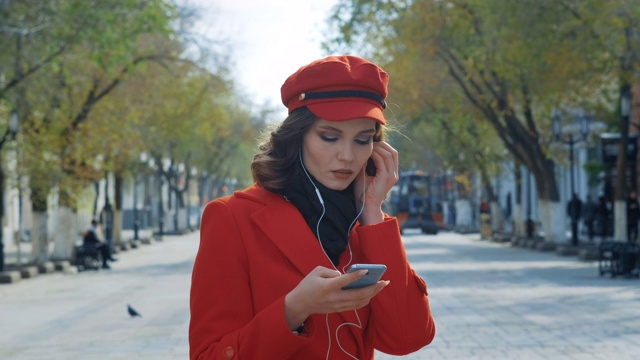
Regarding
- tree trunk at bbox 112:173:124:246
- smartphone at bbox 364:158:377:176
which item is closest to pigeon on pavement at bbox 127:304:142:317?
smartphone at bbox 364:158:377:176

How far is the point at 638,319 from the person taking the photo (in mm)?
17281

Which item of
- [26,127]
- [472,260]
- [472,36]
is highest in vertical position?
[472,36]

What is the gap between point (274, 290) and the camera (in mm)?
3643

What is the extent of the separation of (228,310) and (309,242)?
0.27 metres

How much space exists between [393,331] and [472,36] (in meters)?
34.6

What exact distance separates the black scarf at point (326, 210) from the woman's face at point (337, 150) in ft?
0.11

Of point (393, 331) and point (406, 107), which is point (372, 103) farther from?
point (406, 107)

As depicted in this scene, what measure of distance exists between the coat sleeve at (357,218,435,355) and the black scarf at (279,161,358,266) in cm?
7

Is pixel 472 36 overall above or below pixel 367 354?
above

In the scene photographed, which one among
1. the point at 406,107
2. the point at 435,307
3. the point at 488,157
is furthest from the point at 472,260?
the point at 488,157

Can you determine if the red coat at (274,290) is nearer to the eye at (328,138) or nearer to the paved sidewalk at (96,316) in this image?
the eye at (328,138)

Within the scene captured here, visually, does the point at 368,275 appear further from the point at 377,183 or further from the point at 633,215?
the point at 633,215

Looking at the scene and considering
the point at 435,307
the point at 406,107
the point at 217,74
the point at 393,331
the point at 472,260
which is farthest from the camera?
the point at 406,107

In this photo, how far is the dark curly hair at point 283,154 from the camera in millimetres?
3842
